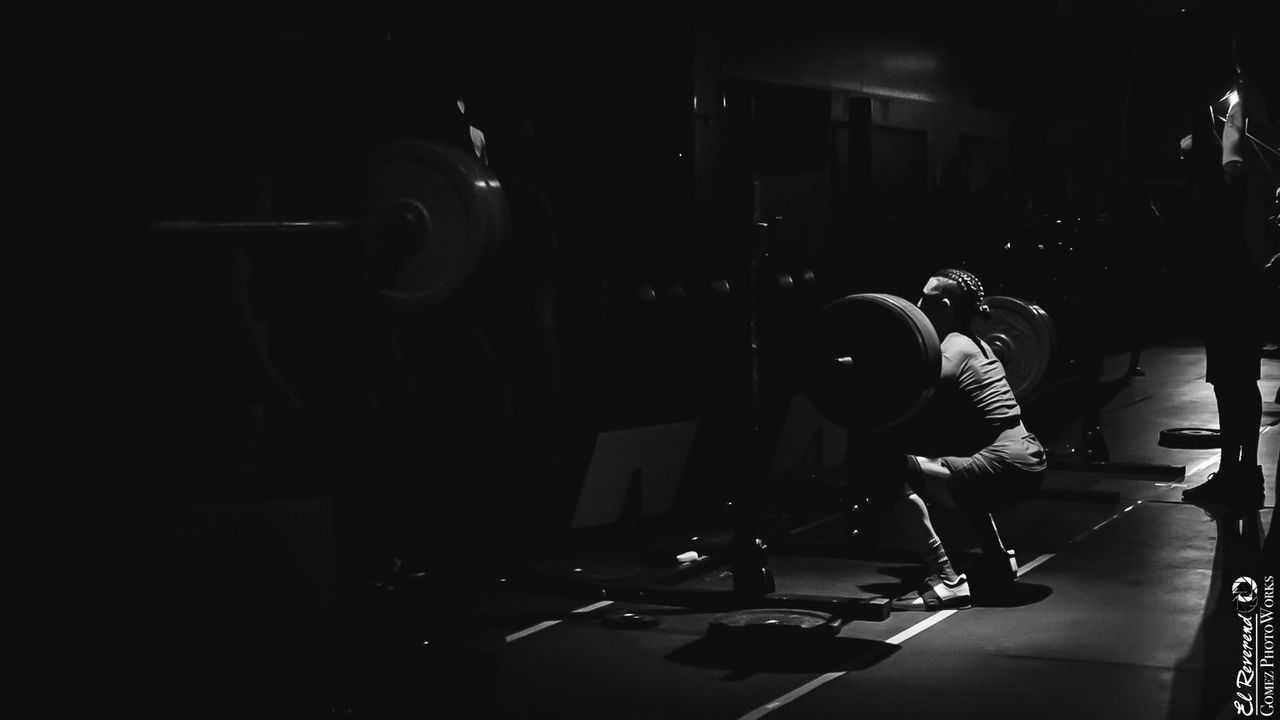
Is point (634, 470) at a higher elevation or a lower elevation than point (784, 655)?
higher

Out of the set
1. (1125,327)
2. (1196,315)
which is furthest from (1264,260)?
(1196,315)

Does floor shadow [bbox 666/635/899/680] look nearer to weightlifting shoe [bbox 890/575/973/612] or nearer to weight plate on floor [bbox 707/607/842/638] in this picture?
weight plate on floor [bbox 707/607/842/638]

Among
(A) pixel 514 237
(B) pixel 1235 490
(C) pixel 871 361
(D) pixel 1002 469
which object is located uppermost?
(A) pixel 514 237

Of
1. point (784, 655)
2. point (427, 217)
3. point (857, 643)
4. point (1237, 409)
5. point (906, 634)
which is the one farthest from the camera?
point (1237, 409)

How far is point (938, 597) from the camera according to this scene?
16.9 feet

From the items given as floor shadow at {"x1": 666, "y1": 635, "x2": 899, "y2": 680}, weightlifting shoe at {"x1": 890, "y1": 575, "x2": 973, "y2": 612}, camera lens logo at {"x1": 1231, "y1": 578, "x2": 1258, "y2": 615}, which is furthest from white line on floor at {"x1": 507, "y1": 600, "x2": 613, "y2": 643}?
camera lens logo at {"x1": 1231, "y1": 578, "x2": 1258, "y2": 615}

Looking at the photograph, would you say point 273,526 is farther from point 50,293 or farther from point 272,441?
point 272,441

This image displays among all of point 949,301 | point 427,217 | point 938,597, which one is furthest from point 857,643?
point 427,217

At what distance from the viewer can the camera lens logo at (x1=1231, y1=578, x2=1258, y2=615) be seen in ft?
16.1

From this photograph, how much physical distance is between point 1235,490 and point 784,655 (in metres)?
3.11

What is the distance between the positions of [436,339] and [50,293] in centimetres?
176

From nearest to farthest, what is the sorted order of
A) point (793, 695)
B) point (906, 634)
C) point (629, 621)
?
point (793, 695), point (906, 634), point (629, 621)

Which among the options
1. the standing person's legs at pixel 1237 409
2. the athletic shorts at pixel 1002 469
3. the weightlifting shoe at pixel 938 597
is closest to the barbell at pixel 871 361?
the athletic shorts at pixel 1002 469

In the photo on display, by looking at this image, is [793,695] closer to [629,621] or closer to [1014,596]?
[629,621]
